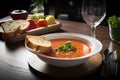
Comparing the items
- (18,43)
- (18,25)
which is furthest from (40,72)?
(18,25)

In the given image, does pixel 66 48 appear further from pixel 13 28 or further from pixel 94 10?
pixel 13 28

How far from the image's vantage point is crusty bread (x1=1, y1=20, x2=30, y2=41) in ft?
3.69

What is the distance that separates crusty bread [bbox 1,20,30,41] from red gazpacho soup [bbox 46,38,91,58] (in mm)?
269

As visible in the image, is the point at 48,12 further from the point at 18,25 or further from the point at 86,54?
the point at 86,54

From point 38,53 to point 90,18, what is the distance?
415 millimetres

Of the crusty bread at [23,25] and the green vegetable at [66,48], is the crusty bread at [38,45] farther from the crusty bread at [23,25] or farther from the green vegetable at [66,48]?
the crusty bread at [23,25]

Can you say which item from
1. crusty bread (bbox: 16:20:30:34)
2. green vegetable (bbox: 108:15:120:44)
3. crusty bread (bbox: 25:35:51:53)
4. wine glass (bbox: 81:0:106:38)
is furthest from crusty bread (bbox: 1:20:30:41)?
green vegetable (bbox: 108:15:120:44)

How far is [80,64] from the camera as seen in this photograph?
87cm

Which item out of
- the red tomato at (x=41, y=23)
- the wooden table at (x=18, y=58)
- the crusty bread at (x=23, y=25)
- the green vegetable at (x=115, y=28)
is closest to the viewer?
the wooden table at (x=18, y=58)

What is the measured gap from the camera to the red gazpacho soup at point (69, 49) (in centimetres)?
85

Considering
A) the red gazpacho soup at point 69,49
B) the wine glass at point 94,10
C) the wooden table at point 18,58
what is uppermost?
the wine glass at point 94,10

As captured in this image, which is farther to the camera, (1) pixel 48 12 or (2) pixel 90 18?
(1) pixel 48 12

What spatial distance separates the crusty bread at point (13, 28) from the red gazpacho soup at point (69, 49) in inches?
10.6

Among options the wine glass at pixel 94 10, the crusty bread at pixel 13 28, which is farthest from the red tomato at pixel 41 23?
the wine glass at pixel 94 10
